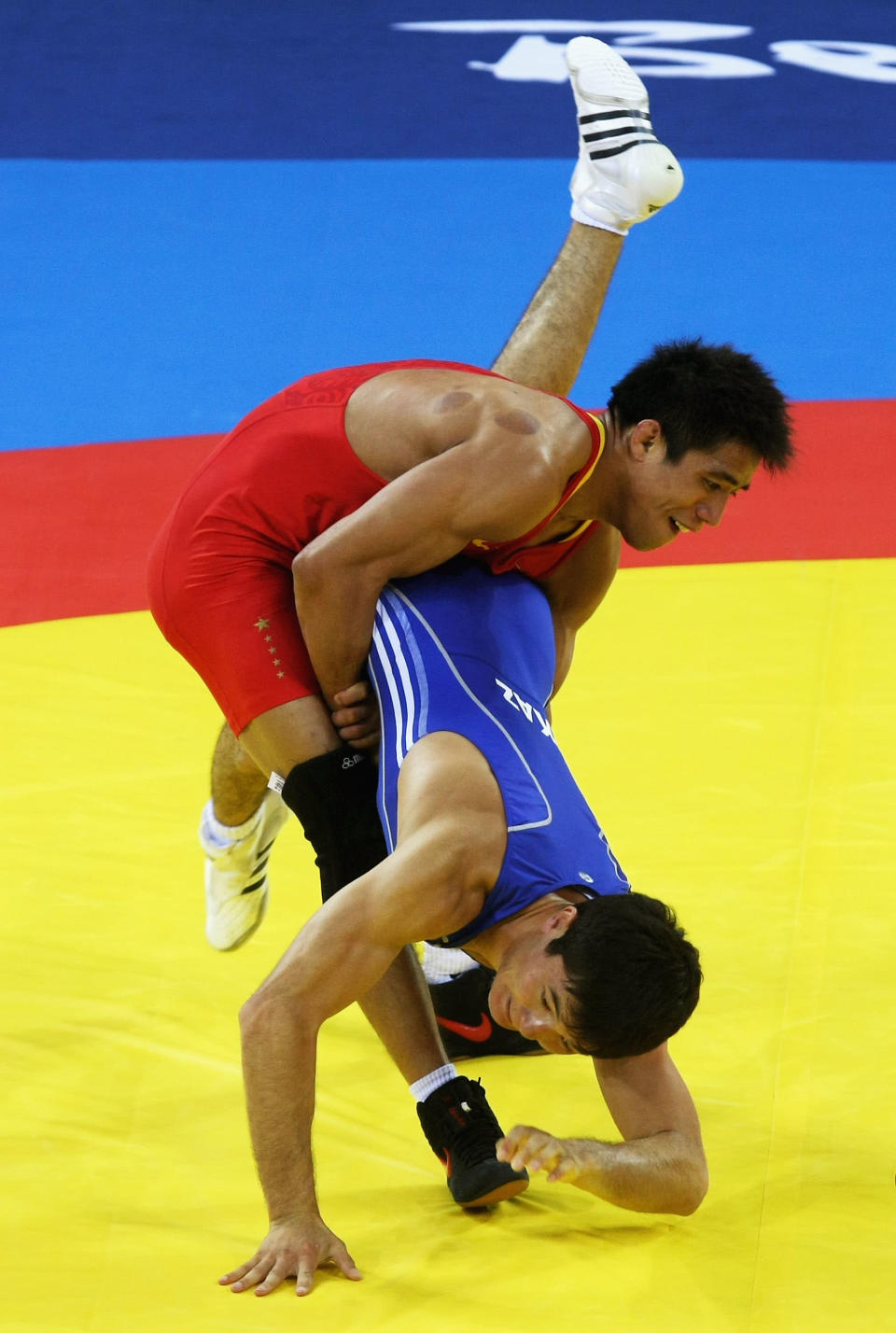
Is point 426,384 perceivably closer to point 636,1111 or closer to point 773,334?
point 636,1111

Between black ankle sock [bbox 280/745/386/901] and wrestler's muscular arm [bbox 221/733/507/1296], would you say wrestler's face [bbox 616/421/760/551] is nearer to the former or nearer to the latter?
black ankle sock [bbox 280/745/386/901]

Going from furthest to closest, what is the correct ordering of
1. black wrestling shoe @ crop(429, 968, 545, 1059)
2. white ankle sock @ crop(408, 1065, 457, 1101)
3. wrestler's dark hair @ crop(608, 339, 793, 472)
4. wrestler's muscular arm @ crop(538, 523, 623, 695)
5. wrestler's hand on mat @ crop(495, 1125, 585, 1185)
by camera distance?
wrestler's muscular arm @ crop(538, 523, 623, 695) < black wrestling shoe @ crop(429, 968, 545, 1059) < wrestler's dark hair @ crop(608, 339, 793, 472) < white ankle sock @ crop(408, 1065, 457, 1101) < wrestler's hand on mat @ crop(495, 1125, 585, 1185)

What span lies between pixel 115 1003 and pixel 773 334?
507 cm

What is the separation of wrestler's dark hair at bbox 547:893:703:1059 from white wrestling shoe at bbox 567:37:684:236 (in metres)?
1.89

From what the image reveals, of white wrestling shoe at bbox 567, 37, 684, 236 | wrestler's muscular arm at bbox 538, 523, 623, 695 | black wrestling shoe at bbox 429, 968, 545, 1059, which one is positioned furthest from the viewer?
white wrestling shoe at bbox 567, 37, 684, 236

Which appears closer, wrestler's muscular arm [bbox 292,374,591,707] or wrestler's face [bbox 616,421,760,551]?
wrestler's muscular arm [bbox 292,374,591,707]

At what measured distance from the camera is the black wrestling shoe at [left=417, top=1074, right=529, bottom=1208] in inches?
117

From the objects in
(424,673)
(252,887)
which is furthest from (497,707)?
(252,887)

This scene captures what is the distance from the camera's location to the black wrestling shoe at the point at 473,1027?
3521mm

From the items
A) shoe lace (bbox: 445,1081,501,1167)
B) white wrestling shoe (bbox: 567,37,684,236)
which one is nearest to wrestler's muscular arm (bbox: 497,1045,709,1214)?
shoe lace (bbox: 445,1081,501,1167)

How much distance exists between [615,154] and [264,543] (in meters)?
1.28

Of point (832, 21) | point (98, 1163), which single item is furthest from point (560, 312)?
point (832, 21)

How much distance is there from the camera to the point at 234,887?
375 cm

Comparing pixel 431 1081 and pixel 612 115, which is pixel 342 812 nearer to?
pixel 431 1081
